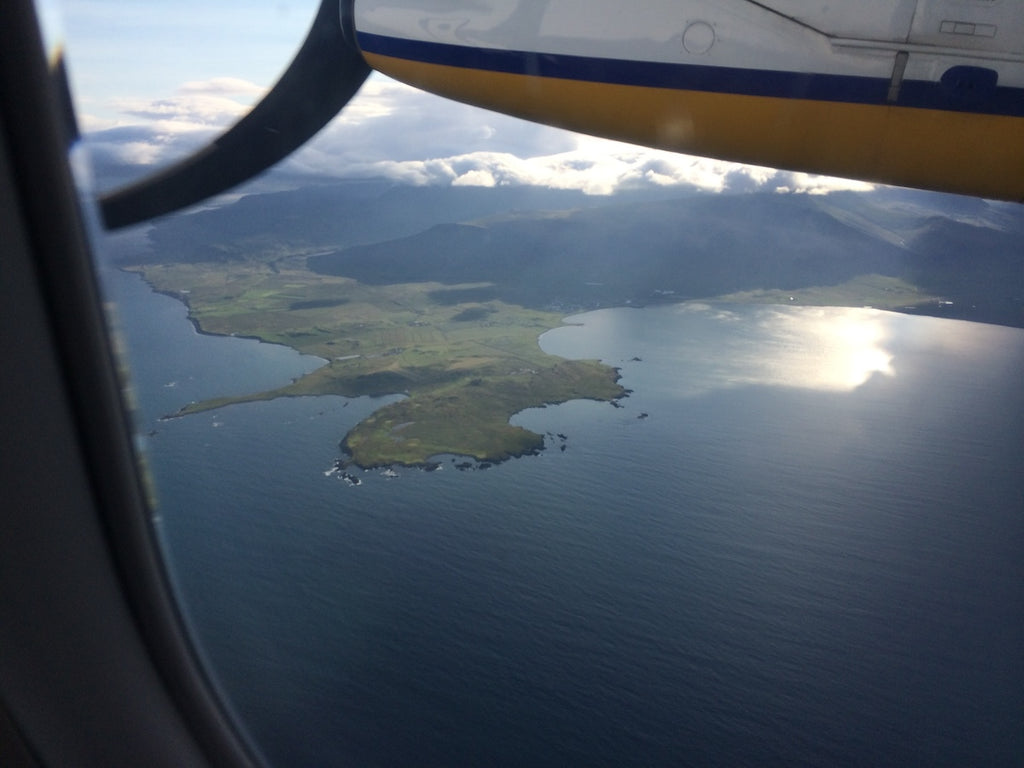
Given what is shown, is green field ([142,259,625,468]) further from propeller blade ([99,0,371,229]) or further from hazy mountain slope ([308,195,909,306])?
propeller blade ([99,0,371,229])

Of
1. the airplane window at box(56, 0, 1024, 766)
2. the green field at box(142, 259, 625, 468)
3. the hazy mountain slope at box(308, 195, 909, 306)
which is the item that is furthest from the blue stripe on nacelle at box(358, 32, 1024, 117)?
the hazy mountain slope at box(308, 195, 909, 306)

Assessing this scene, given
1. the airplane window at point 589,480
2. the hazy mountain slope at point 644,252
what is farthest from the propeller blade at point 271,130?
the hazy mountain slope at point 644,252

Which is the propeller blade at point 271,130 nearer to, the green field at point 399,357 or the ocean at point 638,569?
the ocean at point 638,569

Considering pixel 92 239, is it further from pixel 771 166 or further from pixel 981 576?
pixel 981 576

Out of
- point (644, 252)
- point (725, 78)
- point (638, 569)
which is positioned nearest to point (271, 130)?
point (725, 78)

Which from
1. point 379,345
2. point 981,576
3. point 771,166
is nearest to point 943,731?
point 981,576
